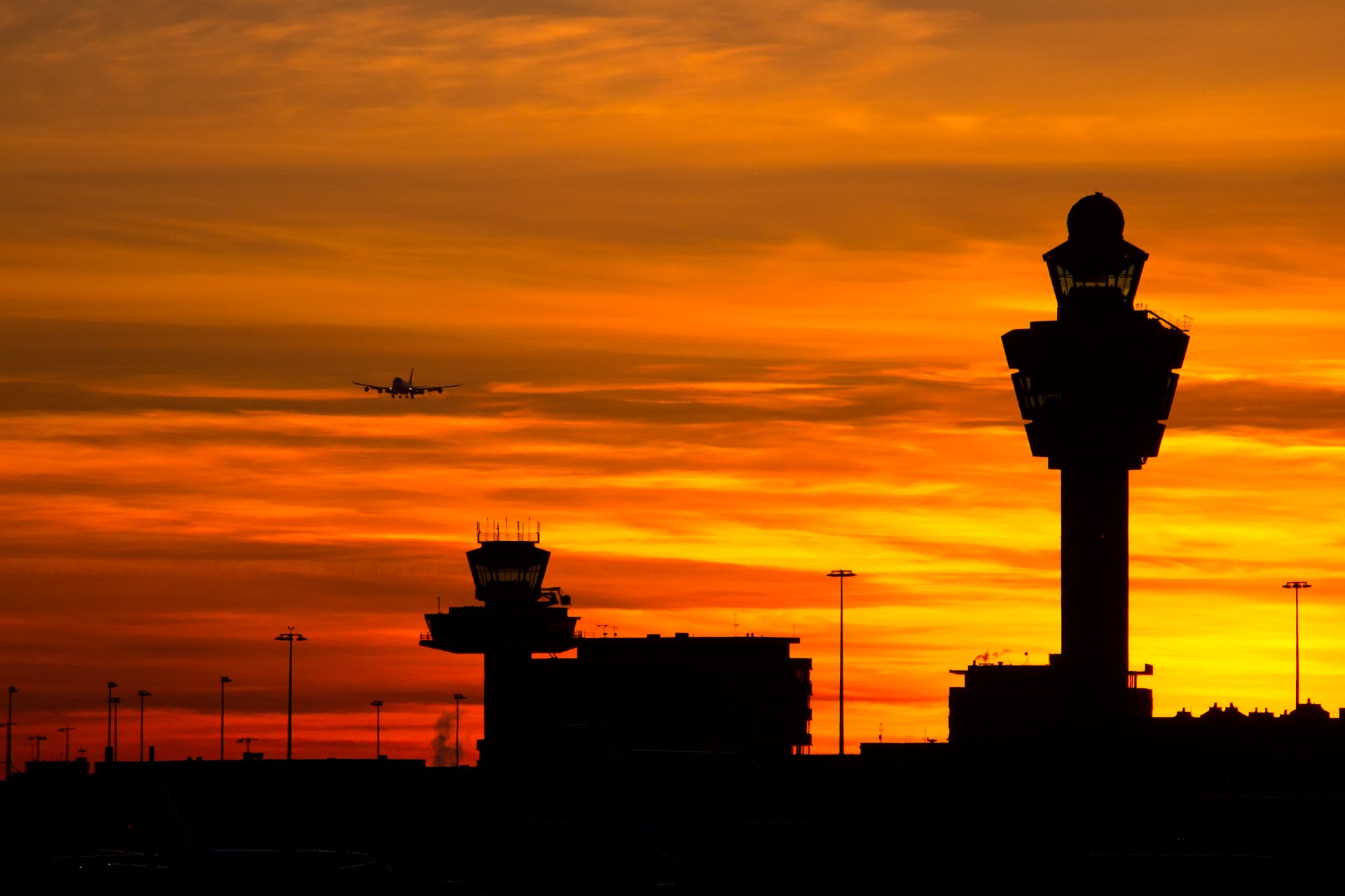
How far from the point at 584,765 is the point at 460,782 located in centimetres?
986

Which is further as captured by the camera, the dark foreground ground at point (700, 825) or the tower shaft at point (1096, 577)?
the tower shaft at point (1096, 577)

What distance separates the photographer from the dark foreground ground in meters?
121

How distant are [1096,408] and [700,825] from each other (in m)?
56.7

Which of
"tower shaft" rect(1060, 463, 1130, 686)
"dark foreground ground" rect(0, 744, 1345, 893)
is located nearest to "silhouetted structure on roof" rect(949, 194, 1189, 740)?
"tower shaft" rect(1060, 463, 1130, 686)

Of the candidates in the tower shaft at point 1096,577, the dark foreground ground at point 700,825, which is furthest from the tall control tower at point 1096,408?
the dark foreground ground at point 700,825

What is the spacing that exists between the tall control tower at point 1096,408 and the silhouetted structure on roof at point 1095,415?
78 mm

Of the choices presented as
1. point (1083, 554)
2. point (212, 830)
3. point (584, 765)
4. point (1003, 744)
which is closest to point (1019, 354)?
point (1083, 554)

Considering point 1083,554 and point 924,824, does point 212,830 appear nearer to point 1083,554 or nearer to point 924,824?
point 924,824

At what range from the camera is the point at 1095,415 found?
175 metres

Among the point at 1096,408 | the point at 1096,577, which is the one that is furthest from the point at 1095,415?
the point at 1096,577

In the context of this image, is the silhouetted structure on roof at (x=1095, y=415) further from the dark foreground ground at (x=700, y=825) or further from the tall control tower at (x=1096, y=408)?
the dark foreground ground at (x=700, y=825)

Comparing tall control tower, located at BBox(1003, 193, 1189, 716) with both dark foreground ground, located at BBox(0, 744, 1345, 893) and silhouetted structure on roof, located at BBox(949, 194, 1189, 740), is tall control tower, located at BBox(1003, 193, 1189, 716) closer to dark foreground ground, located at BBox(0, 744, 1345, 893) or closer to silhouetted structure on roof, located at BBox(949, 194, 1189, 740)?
silhouetted structure on roof, located at BBox(949, 194, 1189, 740)

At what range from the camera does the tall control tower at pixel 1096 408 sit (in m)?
171

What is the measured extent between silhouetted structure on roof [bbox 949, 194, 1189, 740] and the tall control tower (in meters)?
0.08
